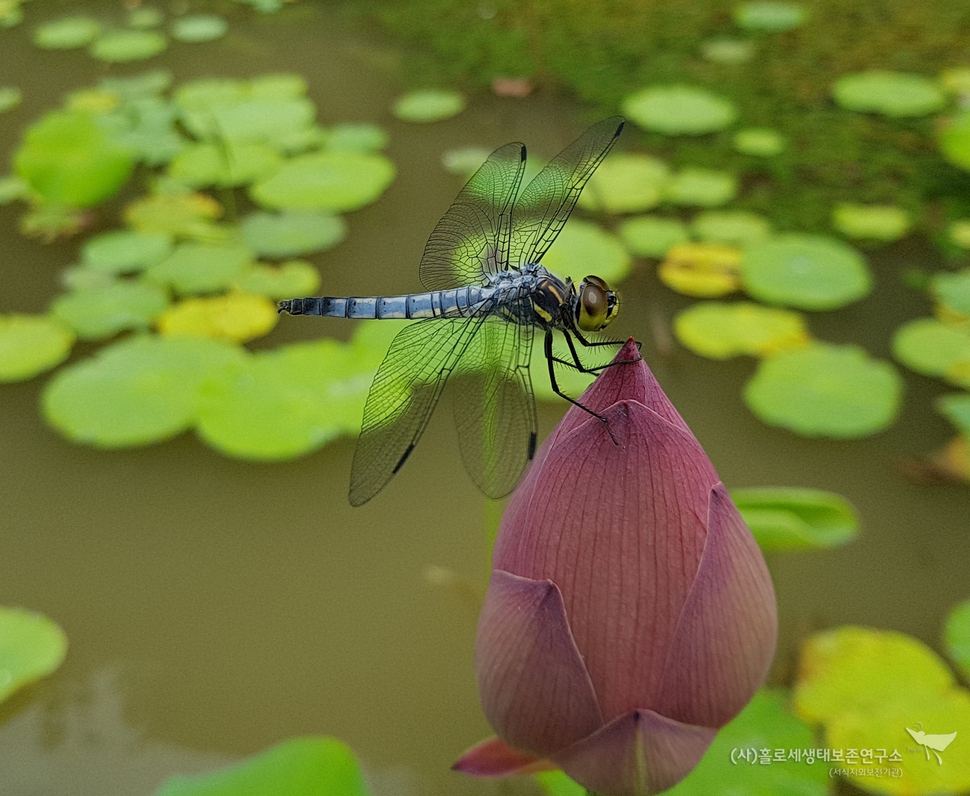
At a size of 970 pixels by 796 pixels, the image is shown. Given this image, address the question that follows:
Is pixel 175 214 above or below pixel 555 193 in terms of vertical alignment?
below

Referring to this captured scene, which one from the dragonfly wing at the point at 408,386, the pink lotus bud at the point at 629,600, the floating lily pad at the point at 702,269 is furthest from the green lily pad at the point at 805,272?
the pink lotus bud at the point at 629,600

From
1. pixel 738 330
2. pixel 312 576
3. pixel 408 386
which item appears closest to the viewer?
pixel 408 386

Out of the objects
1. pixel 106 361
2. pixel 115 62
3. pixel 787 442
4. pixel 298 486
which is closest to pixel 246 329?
pixel 106 361

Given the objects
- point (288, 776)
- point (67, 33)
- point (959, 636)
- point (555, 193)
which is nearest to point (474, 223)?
point (555, 193)

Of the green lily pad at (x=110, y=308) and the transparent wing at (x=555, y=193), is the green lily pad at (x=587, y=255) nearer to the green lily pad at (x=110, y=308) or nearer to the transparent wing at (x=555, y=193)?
the transparent wing at (x=555, y=193)

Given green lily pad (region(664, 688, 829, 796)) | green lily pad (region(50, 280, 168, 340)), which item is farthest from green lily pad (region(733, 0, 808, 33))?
green lily pad (region(664, 688, 829, 796))

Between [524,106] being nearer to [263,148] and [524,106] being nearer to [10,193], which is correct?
[263,148]

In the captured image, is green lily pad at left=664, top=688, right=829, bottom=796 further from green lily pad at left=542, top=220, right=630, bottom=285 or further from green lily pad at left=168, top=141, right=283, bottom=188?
green lily pad at left=168, top=141, right=283, bottom=188

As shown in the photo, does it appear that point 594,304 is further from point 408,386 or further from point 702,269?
point 702,269
